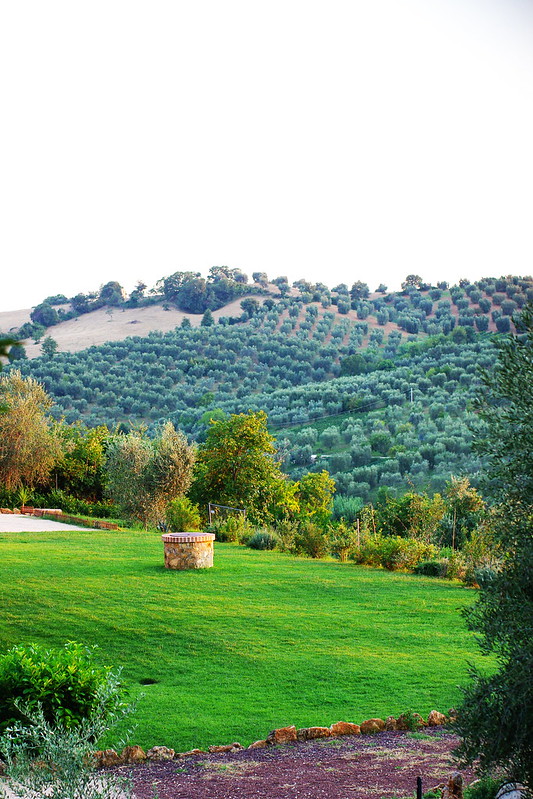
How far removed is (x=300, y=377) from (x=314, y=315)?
12.9 m

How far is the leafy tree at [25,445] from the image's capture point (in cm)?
2252

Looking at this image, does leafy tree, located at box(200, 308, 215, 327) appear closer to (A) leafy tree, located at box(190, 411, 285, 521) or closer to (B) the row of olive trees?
(B) the row of olive trees

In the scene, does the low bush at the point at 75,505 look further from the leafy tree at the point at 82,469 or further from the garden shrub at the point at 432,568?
the garden shrub at the point at 432,568

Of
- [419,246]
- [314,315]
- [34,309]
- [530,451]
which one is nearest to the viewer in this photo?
[530,451]

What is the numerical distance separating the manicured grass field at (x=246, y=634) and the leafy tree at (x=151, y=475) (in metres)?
6.52

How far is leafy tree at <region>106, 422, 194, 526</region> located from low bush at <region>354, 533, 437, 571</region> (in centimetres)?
755

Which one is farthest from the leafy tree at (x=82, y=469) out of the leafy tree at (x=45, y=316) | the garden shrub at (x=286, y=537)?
the leafy tree at (x=45, y=316)

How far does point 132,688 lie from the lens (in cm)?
683

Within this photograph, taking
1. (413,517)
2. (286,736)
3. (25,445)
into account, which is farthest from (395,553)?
(25,445)

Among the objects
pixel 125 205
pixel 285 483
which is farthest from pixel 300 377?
pixel 285 483

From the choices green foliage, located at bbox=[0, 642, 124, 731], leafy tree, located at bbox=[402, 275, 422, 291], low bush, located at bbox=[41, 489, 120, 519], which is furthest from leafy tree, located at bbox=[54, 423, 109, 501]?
leafy tree, located at bbox=[402, 275, 422, 291]

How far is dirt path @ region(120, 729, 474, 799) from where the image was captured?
467 centimetres

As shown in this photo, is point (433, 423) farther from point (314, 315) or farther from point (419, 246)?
point (314, 315)

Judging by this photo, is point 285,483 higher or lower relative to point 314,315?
lower
